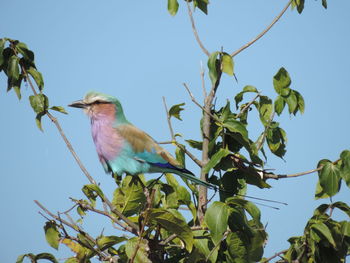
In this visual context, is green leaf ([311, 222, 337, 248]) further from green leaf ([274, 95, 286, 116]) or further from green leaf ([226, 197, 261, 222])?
green leaf ([274, 95, 286, 116])

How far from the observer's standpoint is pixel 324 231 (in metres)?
2.91

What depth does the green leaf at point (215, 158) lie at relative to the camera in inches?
127

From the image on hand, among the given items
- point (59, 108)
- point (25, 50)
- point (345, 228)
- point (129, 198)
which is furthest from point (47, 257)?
point (345, 228)

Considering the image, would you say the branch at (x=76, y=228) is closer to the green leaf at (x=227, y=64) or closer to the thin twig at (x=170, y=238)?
the thin twig at (x=170, y=238)

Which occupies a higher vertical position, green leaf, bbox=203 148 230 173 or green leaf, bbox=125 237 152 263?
green leaf, bbox=203 148 230 173

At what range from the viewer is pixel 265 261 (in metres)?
3.14

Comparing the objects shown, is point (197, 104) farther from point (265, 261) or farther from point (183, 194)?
point (265, 261)

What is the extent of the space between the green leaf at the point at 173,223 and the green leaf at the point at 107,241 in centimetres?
43

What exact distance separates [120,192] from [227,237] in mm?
935

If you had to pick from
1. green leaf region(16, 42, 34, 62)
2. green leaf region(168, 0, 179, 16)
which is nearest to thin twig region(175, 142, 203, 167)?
green leaf region(168, 0, 179, 16)

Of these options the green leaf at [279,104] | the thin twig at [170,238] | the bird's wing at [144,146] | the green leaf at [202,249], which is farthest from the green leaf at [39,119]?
the green leaf at [279,104]

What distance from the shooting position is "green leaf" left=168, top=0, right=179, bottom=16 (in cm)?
402

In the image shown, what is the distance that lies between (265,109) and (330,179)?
0.77 m

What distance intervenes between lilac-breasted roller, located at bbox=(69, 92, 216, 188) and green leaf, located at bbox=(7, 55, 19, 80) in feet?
1.55
